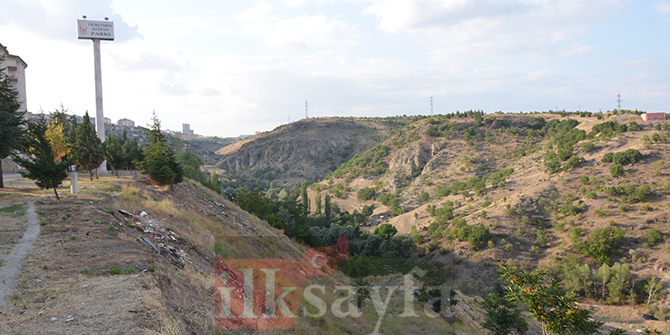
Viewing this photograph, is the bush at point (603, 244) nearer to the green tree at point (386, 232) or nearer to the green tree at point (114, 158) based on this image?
the green tree at point (386, 232)

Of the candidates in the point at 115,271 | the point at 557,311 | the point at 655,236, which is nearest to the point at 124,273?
the point at 115,271

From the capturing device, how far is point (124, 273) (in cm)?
912

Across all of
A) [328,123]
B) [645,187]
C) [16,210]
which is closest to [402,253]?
[645,187]

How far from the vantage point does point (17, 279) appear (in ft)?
27.0

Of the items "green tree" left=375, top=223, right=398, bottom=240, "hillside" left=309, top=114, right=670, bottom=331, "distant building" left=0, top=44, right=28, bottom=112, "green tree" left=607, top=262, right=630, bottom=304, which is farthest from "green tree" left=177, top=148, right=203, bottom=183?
"green tree" left=607, top=262, right=630, bottom=304

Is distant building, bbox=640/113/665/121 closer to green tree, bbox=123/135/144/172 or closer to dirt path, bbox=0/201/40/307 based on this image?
green tree, bbox=123/135/144/172

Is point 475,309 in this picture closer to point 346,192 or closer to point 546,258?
point 546,258

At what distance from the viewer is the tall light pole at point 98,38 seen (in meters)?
30.5

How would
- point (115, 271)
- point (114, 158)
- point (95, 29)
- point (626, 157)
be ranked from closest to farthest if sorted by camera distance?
point (115, 271) < point (95, 29) < point (114, 158) < point (626, 157)

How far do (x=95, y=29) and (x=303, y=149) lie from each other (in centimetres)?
11048

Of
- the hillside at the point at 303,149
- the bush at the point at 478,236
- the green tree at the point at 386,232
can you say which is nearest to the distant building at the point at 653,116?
the bush at the point at 478,236

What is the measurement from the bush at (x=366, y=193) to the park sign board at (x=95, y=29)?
67.3m

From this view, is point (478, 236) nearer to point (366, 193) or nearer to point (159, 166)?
point (159, 166)

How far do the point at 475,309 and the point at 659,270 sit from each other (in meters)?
24.0
